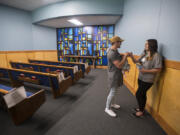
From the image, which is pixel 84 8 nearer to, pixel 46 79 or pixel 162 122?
pixel 46 79

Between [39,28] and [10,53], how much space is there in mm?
2454

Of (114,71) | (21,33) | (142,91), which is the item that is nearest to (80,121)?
(114,71)

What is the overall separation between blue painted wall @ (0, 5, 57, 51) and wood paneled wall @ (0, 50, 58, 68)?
23 centimetres

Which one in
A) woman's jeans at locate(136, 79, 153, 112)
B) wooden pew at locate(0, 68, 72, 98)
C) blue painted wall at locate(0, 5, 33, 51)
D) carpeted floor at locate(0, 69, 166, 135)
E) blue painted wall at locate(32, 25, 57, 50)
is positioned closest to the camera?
carpeted floor at locate(0, 69, 166, 135)

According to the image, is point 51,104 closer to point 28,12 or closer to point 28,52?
point 28,52

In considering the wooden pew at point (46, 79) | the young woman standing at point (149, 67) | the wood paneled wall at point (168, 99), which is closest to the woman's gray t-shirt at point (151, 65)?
the young woman standing at point (149, 67)

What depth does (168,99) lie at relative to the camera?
53.6 inches

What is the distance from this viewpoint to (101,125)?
4.77ft

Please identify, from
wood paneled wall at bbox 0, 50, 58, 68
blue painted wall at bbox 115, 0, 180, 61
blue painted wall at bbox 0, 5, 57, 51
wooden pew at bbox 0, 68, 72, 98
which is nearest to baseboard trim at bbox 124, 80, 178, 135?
blue painted wall at bbox 115, 0, 180, 61

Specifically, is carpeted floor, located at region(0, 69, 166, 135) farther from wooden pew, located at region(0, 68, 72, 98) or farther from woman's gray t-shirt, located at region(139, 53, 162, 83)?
woman's gray t-shirt, located at region(139, 53, 162, 83)

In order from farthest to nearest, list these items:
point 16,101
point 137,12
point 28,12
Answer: point 28,12 < point 137,12 < point 16,101

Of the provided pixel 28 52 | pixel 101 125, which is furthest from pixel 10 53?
pixel 101 125

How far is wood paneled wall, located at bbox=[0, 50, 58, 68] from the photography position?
4.48 m

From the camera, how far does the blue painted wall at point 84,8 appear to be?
144 inches
